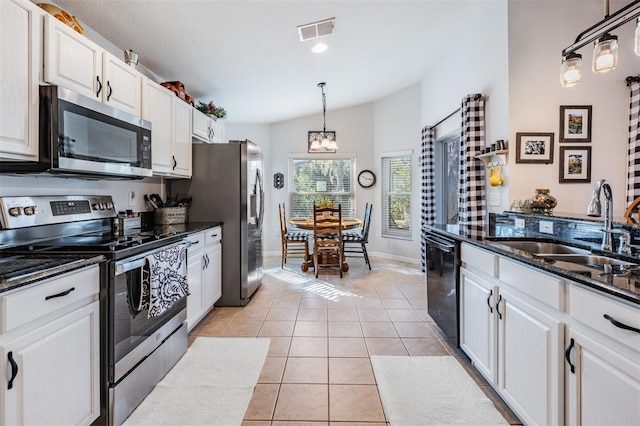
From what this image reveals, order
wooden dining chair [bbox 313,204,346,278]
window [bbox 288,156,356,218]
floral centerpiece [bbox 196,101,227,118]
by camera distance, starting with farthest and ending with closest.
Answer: window [bbox 288,156,356,218] → wooden dining chair [bbox 313,204,346,278] → floral centerpiece [bbox 196,101,227,118]

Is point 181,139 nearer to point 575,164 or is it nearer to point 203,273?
point 203,273

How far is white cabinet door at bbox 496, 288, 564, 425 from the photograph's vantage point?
4.42 feet

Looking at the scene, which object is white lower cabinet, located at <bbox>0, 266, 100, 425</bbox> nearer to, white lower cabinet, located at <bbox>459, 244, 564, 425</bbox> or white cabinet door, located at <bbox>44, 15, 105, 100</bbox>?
white cabinet door, located at <bbox>44, 15, 105, 100</bbox>

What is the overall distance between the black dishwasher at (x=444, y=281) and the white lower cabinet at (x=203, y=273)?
199 cm

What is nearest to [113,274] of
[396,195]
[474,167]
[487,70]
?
[474,167]

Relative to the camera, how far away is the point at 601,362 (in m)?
1.14

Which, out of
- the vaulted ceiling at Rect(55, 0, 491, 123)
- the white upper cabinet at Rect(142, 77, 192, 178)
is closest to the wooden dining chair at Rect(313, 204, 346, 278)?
the vaulted ceiling at Rect(55, 0, 491, 123)

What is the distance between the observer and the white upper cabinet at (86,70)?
1.69 m

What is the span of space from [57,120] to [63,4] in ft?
3.51

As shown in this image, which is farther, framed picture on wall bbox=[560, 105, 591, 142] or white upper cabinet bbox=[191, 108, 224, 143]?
white upper cabinet bbox=[191, 108, 224, 143]

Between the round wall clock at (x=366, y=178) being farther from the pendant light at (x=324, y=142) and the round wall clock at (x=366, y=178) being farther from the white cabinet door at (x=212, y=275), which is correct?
the white cabinet door at (x=212, y=275)

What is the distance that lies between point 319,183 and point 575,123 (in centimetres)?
A: 412

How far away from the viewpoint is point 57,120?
1.66 meters

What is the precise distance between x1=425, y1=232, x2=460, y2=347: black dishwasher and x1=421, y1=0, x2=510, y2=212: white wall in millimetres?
850
